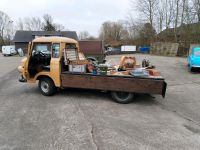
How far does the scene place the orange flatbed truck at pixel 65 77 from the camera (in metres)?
6.44

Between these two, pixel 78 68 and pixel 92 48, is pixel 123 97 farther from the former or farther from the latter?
pixel 92 48

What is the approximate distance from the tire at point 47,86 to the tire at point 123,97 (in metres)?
2.28

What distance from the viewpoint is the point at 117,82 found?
659 cm

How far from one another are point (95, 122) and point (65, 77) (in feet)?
8.16

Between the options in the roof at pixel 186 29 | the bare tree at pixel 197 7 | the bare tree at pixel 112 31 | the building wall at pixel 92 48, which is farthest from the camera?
the bare tree at pixel 112 31

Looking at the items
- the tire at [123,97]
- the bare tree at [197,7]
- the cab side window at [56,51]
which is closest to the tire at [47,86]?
the cab side window at [56,51]

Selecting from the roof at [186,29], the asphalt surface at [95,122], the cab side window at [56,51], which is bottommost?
the asphalt surface at [95,122]

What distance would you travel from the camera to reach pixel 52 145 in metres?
4.01

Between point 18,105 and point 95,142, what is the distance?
353 centimetres

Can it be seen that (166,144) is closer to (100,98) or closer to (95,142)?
(95,142)

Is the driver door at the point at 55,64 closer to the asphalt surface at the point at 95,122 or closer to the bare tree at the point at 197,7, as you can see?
the asphalt surface at the point at 95,122

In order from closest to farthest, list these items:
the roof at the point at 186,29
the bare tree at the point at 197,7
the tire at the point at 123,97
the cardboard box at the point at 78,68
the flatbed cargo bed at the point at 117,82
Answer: the flatbed cargo bed at the point at 117,82
the tire at the point at 123,97
the cardboard box at the point at 78,68
the bare tree at the point at 197,7
the roof at the point at 186,29

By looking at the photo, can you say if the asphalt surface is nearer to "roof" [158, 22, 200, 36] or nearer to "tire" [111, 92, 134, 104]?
"tire" [111, 92, 134, 104]

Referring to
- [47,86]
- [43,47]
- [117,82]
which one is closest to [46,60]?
[43,47]
